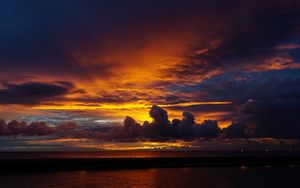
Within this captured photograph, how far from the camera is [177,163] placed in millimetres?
107875

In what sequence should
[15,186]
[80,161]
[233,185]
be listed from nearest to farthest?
[15,186] → [233,185] → [80,161]

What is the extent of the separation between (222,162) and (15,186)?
7707cm

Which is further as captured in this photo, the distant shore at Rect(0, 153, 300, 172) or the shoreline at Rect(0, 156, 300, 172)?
the distant shore at Rect(0, 153, 300, 172)

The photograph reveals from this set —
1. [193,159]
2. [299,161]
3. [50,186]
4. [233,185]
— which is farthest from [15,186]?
[299,161]

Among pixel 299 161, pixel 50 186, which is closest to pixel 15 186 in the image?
pixel 50 186

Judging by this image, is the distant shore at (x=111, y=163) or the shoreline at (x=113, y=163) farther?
the distant shore at (x=111, y=163)

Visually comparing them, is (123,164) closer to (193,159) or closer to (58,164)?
(58,164)

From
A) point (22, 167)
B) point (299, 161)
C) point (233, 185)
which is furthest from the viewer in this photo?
point (299, 161)

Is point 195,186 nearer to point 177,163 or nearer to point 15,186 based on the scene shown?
point 15,186

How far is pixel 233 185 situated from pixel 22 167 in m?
51.9

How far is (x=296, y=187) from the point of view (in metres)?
54.4

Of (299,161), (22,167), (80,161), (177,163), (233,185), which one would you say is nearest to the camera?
(233,185)

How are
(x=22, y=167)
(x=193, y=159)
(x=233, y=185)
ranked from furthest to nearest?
(x=193, y=159)
(x=22, y=167)
(x=233, y=185)

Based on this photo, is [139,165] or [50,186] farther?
[139,165]
